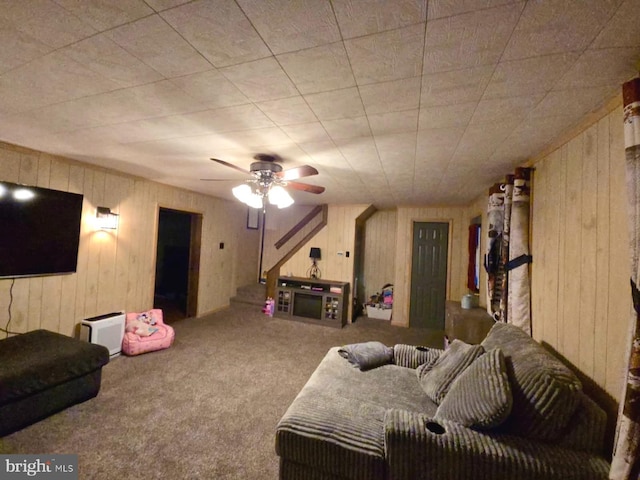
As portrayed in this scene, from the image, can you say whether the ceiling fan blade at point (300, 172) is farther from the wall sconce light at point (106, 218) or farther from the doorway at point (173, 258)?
the doorway at point (173, 258)

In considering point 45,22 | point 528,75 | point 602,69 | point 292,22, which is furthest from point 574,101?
point 45,22

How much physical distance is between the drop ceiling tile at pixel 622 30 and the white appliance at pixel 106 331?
4.53m

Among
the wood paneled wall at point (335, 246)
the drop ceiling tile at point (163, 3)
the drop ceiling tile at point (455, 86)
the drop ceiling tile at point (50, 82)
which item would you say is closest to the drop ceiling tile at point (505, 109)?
the drop ceiling tile at point (455, 86)

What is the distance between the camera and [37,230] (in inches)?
109

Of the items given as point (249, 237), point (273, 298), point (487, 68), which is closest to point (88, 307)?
point (273, 298)

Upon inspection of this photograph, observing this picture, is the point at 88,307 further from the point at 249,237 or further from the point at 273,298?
the point at 249,237

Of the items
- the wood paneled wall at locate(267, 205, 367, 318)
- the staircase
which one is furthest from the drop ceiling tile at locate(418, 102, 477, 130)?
the staircase

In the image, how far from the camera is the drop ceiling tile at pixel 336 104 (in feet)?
4.80

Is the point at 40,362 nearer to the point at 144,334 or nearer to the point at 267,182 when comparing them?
the point at 144,334

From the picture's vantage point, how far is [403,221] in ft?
17.6

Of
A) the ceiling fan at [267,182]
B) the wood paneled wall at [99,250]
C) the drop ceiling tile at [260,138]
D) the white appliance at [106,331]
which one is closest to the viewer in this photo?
the drop ceiling tile at [260,138]

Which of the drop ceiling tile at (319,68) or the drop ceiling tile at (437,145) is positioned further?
the drop ceiling tile at (437,145)

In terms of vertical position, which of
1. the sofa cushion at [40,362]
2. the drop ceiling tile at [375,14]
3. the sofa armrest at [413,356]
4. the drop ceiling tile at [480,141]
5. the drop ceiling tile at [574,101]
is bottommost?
the sofa cushion at [40,362]

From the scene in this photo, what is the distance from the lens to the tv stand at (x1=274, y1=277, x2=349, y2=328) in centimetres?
506
